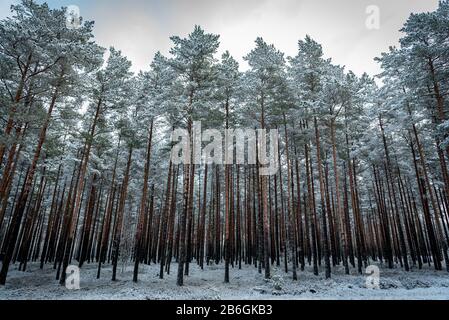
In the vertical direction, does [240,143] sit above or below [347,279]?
above

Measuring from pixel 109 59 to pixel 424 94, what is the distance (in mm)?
Answer: 22216

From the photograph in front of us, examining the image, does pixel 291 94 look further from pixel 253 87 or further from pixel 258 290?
pixel 258 290

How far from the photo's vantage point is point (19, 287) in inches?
582

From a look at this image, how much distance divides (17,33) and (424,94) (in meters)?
23.3
